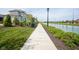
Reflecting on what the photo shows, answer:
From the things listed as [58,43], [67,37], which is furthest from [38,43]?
[67,37]

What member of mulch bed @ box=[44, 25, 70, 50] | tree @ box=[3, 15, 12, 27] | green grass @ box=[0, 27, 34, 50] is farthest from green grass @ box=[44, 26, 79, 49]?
tree @ box=[3, 15, 12, 27]

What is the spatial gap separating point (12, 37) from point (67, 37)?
32.3 inches

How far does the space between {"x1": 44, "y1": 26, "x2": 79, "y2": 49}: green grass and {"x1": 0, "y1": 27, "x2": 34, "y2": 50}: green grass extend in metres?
0.38

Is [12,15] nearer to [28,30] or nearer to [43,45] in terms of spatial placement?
[28,30]

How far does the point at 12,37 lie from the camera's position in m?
3.21

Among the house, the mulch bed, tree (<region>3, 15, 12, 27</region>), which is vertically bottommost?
the mulch bed

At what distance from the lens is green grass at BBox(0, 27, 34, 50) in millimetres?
3189

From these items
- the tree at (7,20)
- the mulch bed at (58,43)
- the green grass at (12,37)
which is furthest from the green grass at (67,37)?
the tree at (7,20)

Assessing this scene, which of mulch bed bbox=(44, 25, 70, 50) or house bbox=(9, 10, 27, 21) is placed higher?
house bbox=(9, 10, 27, 21)

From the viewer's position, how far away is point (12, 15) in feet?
10.6

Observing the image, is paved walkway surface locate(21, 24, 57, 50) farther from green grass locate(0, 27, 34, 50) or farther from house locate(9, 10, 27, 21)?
house locate(9, 10, 27, 21)

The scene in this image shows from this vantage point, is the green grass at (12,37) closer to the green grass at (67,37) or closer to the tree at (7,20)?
the tree at (7,20)
